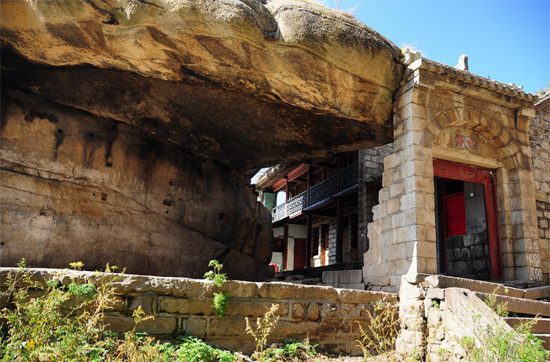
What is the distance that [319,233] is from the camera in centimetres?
1967

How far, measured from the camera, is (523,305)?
18.1 ft

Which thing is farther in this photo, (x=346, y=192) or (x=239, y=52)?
(x=346, y=192)

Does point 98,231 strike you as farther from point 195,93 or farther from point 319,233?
point 319,233

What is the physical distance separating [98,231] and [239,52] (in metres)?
3.91

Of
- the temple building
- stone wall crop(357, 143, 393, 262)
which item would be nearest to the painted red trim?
stone wall crop(357, 143, 393, 262)

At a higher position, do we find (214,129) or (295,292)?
(214,129)

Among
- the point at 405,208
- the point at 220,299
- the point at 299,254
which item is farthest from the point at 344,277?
the point at 299,254

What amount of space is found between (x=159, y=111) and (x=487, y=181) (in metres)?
6.18

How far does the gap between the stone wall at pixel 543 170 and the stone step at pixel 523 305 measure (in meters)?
1.92

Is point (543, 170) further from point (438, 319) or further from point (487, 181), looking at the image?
point (438, 319)

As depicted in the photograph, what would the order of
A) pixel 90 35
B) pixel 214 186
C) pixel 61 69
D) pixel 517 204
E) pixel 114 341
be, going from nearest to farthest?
pixel 114 341
pixel 90 35
pixel 61 69
pixel 517 204
pixel 214 186

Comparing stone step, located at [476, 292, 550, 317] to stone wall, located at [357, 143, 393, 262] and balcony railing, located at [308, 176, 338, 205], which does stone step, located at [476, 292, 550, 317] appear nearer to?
stone wall, located at [357, 143, 393, 262]

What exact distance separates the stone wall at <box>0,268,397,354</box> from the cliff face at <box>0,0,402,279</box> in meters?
3.11

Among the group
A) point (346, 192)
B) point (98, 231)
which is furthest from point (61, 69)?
point (346, 192)
